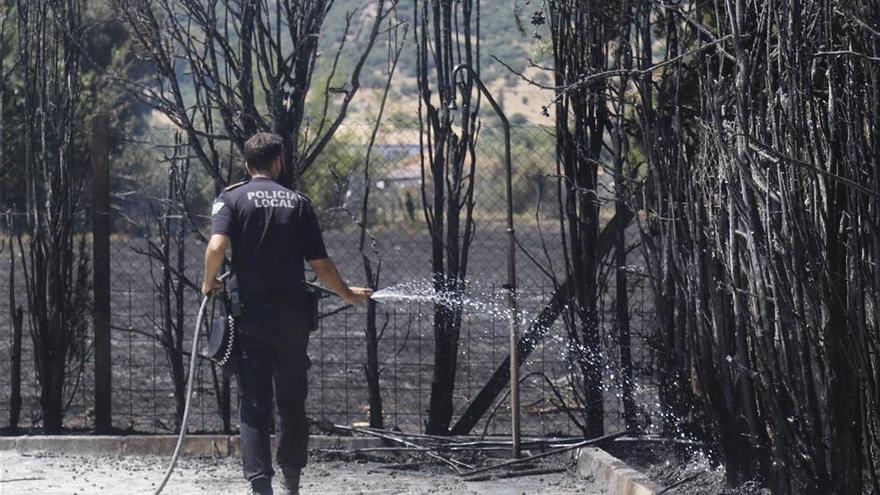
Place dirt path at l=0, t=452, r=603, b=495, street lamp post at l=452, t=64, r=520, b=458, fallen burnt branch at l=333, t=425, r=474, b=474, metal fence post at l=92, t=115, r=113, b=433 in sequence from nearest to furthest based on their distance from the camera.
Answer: dirt path at l=0, t=452, r=603, b=495 < street lamp post at l=452, t=64, r=520, b=458 < fallen burnt branch at l=333, t=425, r=474, b=474 < metal fence post at l=92, t=115, r=113, b=433

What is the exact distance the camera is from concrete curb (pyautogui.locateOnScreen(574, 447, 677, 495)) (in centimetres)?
689

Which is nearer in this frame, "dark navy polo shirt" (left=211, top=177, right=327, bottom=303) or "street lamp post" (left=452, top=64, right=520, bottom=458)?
"dark navy polo shirt" (left=211, top=177, right=327, bottom=303)

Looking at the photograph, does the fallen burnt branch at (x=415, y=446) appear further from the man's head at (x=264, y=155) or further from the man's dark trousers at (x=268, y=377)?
the man's head at (x=264, y=155)

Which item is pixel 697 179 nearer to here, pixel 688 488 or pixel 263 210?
pixel 688 488

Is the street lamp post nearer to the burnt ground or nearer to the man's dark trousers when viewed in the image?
the burnt ground

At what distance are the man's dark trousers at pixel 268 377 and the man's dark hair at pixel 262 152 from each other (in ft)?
2.42

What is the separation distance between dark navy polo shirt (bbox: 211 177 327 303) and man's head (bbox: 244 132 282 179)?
13cm

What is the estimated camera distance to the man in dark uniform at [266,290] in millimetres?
6691

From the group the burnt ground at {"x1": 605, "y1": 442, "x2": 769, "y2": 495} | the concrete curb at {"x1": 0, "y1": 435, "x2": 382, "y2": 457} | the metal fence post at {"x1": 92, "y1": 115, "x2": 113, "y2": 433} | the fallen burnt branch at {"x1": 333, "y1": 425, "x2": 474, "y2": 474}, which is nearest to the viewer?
the burnt ground at {"x1": 605, "y1": 442, "x2": 769, "y2": 495}

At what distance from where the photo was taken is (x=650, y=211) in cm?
682

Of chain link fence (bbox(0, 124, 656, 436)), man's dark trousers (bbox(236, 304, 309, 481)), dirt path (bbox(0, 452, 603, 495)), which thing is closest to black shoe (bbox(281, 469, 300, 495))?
man's dark trousers (bbox(236, 304, 309, 481))

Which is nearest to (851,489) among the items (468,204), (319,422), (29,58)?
(468,204)

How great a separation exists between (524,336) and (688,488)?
183cm

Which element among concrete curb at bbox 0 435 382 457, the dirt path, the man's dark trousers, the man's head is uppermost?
the man's head
